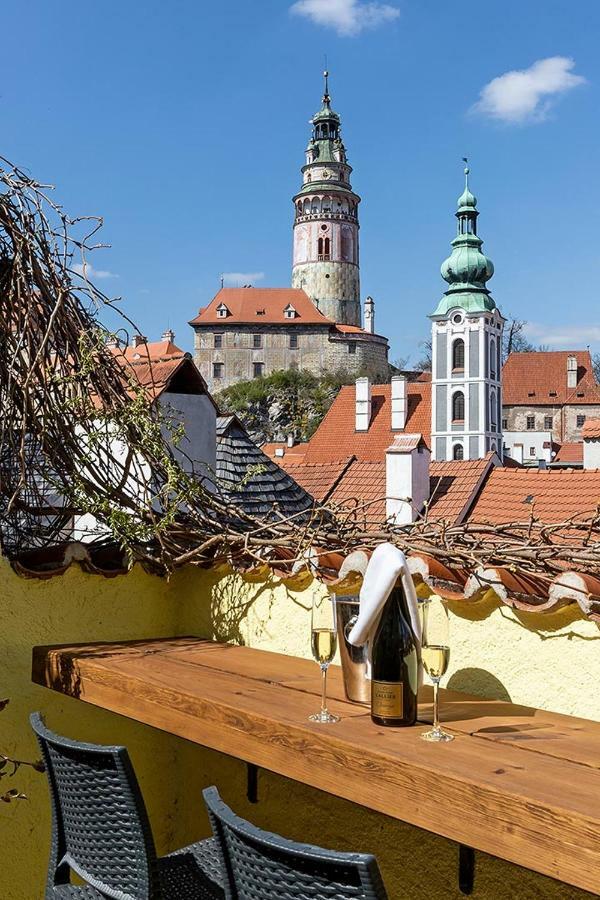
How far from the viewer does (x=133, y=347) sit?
306 centimetres

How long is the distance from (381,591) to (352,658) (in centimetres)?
23

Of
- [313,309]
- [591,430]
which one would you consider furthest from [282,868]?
[313,309]

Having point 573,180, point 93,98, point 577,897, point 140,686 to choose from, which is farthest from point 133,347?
point 573,180

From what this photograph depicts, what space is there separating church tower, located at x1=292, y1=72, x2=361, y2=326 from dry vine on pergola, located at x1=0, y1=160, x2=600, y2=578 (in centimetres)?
5443

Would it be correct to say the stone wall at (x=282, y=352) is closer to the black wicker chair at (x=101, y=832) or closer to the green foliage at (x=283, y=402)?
the green foliage at (x=283, y=402)

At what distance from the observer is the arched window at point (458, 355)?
3838 centimetres

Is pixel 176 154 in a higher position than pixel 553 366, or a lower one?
higher

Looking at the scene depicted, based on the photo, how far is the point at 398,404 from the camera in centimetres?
3444

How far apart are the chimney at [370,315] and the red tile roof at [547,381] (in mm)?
10599

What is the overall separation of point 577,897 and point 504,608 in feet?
1.84

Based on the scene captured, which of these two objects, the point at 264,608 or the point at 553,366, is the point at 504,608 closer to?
the point at 264,608

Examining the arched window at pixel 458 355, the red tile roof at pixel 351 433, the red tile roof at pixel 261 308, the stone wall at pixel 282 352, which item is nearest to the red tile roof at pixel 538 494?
the red tile roof at pixel 351 433

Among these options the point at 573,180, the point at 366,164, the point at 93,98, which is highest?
the point at 366,164

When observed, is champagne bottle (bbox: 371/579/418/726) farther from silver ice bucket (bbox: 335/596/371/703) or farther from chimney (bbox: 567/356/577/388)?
chimney (bbox: 567/356/577/388)
